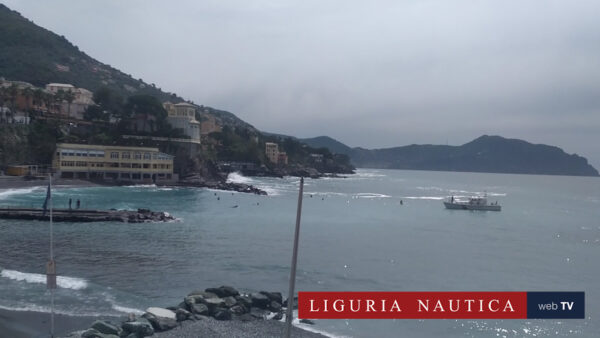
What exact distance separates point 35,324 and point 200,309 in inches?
199

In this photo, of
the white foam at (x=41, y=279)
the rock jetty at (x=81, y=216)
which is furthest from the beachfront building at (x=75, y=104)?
the white foam at (x=41, y=279)

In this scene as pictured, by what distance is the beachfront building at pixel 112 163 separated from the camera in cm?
7281

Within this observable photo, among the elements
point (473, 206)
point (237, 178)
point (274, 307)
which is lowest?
point (274, 307)

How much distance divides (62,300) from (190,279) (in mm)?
5949

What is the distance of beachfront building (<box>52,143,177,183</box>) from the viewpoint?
72812 mm

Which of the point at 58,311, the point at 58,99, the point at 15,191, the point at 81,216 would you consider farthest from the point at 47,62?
the point at 58,311

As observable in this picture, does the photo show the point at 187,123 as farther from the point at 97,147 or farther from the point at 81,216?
the point at 81,216

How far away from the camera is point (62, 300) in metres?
18.5

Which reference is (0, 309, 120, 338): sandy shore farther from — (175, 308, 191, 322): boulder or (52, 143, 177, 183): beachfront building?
(52, 143, 177, 183): beachfront building

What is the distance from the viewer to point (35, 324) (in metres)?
15.7

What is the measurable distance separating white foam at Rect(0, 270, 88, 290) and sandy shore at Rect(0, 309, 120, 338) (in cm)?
383

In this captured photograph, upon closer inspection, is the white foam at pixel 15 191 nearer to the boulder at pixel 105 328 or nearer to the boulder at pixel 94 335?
the boulder at pixel 105 328

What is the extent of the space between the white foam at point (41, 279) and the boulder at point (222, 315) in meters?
6.76

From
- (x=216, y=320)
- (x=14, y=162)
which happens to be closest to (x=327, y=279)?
(x=216, y=320)
